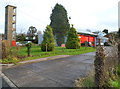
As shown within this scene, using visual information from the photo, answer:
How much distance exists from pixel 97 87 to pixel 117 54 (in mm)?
2254

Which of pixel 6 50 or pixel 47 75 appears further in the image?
pixel 6 50

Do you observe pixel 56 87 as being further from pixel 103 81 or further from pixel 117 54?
pixel 117 54

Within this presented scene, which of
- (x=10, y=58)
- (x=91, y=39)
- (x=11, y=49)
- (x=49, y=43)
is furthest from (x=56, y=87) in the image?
(x=91, y=39)

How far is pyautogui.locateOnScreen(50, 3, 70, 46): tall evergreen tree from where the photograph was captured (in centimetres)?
2452

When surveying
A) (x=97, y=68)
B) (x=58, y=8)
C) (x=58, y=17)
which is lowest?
(x=97, y=68)

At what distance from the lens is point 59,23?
24562 mm

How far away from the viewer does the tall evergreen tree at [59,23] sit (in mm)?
24516

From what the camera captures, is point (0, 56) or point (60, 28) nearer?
point (0, 56)

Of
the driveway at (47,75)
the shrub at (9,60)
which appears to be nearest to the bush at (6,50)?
the shrub at (9,60)

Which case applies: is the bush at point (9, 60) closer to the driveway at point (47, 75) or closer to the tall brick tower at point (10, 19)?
the driveway at point (47, 75)

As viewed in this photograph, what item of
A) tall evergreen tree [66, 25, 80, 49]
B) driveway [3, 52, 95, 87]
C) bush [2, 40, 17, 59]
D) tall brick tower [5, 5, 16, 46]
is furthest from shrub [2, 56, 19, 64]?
tall brick tower [5, 5, 16, 46]

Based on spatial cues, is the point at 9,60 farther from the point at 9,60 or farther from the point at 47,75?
the point at 47,75

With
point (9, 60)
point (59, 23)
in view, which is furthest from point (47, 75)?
point (59, 23)

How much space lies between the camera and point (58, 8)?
24953mm
